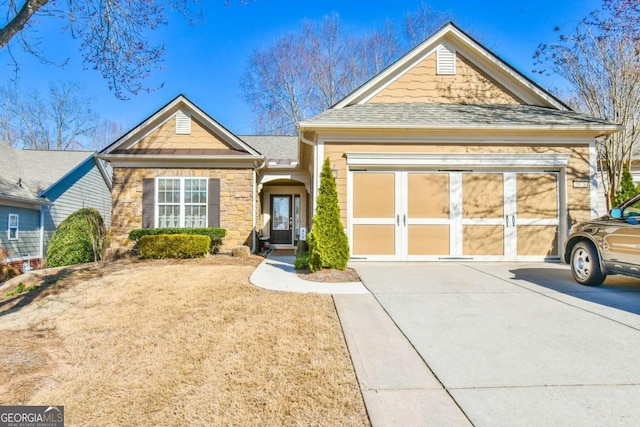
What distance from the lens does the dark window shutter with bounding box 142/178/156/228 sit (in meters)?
10.6

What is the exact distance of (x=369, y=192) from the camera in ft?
25.8

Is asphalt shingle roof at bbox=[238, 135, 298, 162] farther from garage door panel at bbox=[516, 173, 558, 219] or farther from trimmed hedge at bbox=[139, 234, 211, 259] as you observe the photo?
garage door panel at bbox=[516, 173, 558, 219]

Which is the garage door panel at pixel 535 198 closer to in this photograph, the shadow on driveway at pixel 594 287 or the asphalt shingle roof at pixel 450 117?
the asphalt shingle roof at pixel 450 117

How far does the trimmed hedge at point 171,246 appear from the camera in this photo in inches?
361

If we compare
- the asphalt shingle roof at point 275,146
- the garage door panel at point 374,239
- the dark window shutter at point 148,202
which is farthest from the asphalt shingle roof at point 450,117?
the dark window shutter at point 148,202

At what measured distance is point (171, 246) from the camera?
9172 millimetres

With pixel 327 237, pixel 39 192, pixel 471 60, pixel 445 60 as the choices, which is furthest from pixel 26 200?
pixel 471 60

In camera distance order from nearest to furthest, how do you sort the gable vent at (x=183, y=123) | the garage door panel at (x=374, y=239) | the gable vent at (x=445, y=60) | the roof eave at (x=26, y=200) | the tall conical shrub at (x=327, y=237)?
1. the tall conical shrub at (x=327, y=237)
2. the garage door panel at (x=374, y=239)
3. the gable vent at (x=445, y=60)
4. the gable vent at (x=183, y=123)
5. the roof eave at (x=26, y=200)

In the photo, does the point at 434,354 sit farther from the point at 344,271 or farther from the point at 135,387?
the point at 344,271

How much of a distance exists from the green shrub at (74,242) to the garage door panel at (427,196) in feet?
32.5

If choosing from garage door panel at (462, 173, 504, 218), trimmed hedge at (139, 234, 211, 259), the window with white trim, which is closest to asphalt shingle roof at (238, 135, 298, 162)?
the window with white trim

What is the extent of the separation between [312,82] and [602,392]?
2266 cm

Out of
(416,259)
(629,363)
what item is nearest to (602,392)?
(629,363)

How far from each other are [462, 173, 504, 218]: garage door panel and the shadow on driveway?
1652 mm
